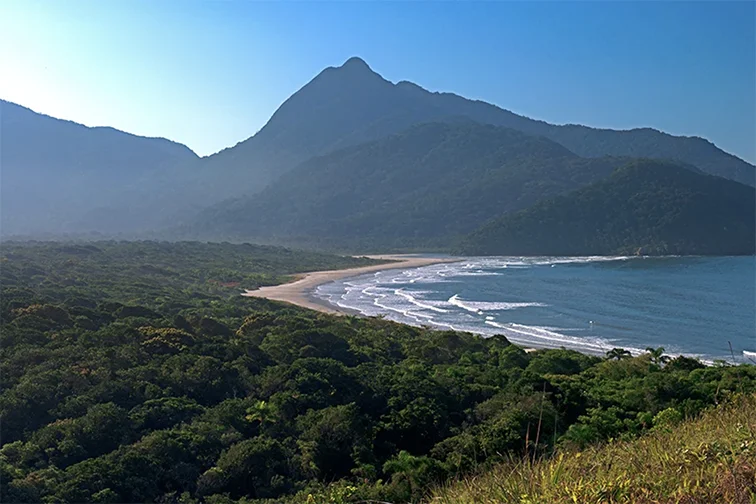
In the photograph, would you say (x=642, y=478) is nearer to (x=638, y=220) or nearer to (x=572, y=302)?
(x=572, y=302)

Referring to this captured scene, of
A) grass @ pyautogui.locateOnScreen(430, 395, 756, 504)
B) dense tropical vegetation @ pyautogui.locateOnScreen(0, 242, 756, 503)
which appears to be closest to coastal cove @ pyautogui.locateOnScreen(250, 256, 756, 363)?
dense tropical vegetation @ pyautogui.locateOnScreen(0, 242, 756, 503)

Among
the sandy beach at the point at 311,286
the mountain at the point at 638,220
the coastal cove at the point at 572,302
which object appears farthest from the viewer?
the mountain at the point at 638,220

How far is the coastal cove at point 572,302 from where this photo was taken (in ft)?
106

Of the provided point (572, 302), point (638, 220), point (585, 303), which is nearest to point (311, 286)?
point (572, 302)

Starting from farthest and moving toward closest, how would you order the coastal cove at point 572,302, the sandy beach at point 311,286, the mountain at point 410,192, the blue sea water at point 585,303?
the mountain at point 410,192, the sandy beach at point 311,286, the coastal cove at point 572,302, the blue sea water at point 585,303

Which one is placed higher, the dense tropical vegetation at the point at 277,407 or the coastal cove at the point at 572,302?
the dense tropical vegetation at the point at 277,407

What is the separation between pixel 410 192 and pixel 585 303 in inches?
5079

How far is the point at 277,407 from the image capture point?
12.9 metres

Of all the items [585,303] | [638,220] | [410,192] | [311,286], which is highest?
[410,192]

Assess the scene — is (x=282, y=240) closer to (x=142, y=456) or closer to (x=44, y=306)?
(x=44, y=306)

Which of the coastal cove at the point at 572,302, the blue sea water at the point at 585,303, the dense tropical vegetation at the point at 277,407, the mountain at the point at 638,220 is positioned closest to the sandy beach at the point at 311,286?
the coastal cove at the point at 572,302

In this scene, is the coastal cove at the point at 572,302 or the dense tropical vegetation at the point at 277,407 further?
the coastal cove at the point at 572,302

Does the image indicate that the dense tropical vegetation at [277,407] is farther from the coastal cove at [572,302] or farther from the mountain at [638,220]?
the mountain at [638,220]

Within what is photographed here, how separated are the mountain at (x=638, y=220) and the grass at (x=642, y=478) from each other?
102 metres
